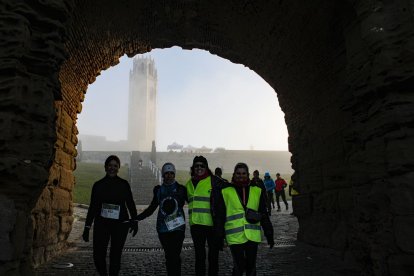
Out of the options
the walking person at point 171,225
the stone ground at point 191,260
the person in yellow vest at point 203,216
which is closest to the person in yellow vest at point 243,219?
the person in yellow vest at point 203,216

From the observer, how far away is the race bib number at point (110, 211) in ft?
14.2

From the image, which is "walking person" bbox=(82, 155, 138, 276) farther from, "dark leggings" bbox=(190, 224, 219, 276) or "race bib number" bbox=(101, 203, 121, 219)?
"dark leggings" bbox=(190, 224, 219, 276)

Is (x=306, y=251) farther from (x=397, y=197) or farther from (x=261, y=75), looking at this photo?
(x=261, y=75)

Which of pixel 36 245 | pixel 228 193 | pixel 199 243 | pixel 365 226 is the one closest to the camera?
pixel 365 226

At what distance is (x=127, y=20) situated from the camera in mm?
7191

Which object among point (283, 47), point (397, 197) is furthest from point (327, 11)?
point (397, 197)

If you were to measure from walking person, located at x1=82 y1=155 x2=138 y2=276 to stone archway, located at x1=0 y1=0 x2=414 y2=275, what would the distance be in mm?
839

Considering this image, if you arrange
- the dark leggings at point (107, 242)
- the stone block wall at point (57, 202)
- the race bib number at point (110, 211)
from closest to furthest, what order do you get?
the dark leggings at point (107, 242)
the race bib number at point (110, 211)
the stone block wall at point (57, 202)

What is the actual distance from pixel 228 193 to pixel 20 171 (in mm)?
2123

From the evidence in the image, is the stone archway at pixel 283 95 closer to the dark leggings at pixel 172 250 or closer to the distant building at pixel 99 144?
the dark leggings at pixel 172 250

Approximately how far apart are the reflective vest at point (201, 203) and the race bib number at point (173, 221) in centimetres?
26

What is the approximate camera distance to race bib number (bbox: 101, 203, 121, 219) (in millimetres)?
4338

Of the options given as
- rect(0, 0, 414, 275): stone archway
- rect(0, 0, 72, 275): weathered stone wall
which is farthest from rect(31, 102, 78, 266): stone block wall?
rect(0, 0, 72, 275): weathered stone wall

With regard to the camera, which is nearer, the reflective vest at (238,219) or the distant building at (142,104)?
the reflective vest at (238,219)
